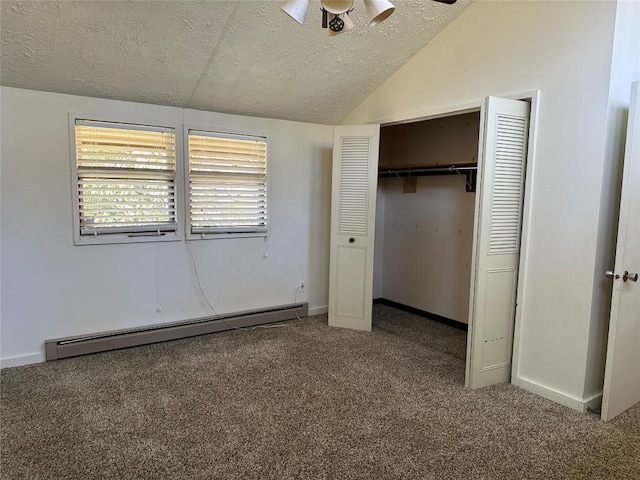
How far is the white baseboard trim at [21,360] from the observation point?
3203mm

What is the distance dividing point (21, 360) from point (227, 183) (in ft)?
7.49

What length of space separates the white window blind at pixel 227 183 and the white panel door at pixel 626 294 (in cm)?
306

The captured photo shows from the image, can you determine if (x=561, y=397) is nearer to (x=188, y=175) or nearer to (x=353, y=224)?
(x=353, y=224)

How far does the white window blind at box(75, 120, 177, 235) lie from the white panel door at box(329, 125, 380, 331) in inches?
62.9

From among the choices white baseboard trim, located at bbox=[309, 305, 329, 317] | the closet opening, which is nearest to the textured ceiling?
the closet opening

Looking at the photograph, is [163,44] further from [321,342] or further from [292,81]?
[321,342]

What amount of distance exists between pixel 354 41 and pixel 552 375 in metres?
2.88

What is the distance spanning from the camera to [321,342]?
3.82 m

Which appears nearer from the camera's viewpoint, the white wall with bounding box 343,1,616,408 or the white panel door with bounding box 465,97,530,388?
the white wall with bounding box 343,1,616,408

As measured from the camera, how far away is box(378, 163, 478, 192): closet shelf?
13.4 feet

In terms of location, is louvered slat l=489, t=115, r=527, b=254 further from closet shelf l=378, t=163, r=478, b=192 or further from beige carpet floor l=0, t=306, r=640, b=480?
beige carpet floor l=0, t=306, r=640, b=480

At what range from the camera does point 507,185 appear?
2.85 metres

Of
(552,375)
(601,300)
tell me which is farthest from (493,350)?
(601,300)

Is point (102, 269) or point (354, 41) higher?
point (354, 41)
